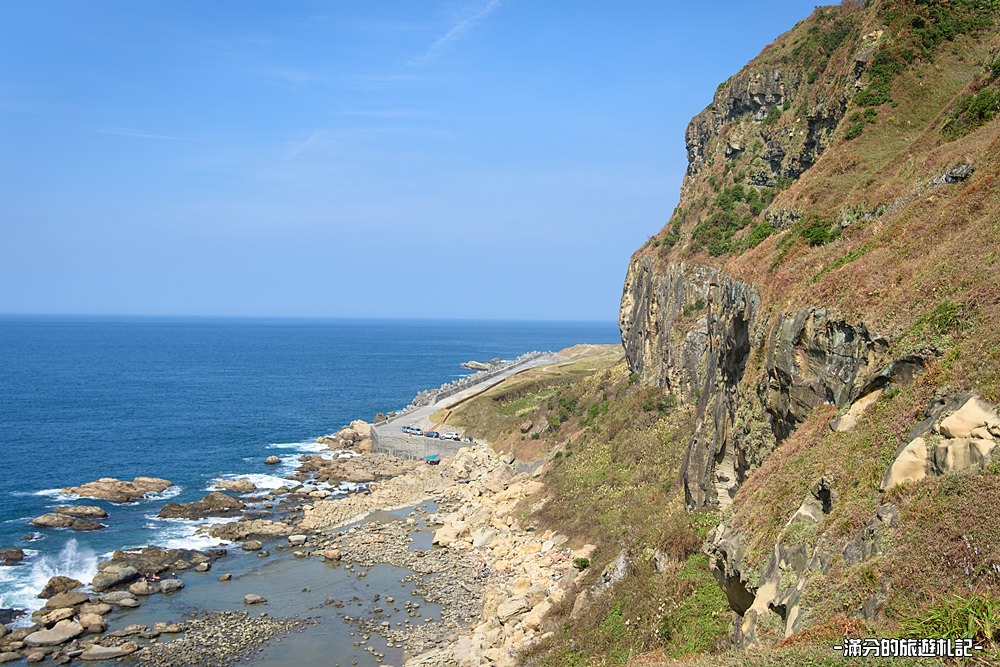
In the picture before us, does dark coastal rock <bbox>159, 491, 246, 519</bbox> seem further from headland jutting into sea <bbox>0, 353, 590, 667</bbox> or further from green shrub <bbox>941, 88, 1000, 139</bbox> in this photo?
green shrub <bbox>941, 88, 1000, 139</bbox>

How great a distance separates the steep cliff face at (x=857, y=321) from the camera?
11.3 m

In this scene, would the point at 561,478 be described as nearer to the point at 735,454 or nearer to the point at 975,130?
the point at 735,454

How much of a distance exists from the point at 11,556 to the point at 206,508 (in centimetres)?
1349

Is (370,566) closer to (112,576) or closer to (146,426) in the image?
(112,576)

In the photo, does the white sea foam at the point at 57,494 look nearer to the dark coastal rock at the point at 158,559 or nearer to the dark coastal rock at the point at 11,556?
the dark coastal rock at the point at 11,556

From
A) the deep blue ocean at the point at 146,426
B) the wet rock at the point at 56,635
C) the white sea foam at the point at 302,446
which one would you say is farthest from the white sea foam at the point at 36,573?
the white sea foam at the point at 302,446

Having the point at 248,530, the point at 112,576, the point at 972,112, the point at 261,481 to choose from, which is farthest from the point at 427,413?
the point at 972,112

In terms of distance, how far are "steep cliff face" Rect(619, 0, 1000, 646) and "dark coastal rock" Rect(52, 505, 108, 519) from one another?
41.5 m

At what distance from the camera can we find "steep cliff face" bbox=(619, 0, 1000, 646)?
11312mm

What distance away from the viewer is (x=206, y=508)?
53688mm

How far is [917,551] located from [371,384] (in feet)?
414

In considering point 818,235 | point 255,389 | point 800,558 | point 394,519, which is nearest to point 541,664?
point 800,558

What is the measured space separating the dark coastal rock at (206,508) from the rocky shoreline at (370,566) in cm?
13

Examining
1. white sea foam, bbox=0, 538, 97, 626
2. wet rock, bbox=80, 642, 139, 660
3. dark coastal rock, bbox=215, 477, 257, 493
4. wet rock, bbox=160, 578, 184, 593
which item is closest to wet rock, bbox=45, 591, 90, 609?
white sea foam, bbox=0, 538, 97, 626
